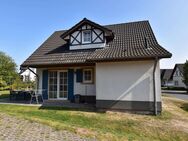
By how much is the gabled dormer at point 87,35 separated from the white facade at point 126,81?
9.65ft

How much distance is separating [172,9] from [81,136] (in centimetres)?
1024

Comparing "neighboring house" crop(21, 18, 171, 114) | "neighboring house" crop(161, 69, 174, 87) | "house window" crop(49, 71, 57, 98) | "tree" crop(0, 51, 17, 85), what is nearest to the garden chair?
"neighboring house" crop(21, 18, 171, 114)

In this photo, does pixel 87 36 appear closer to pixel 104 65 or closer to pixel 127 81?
pixel 104 65

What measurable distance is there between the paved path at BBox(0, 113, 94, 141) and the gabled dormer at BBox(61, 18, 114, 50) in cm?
800

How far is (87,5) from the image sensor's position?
43.6ft

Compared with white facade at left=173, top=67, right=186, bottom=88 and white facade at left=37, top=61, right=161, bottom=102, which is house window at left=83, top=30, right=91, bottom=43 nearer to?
white facade at left=37, top=61, right=161, bottom=102

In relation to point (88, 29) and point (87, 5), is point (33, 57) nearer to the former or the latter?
point (88, 29)

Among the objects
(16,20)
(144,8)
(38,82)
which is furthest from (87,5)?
(38,82)

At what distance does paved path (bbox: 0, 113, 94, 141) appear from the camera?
17.7ft

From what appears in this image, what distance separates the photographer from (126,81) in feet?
34.6

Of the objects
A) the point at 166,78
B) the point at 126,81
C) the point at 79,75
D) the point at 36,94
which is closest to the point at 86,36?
the point at 79,75

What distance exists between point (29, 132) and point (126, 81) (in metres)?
6.31

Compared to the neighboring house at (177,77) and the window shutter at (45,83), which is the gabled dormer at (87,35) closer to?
the window shutter at (45,83)

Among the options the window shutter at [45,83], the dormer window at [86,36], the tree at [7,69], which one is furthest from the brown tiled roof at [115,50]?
the tree at [7,69]
